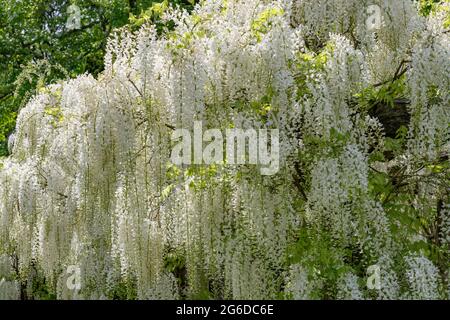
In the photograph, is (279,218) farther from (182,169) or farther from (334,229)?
(182,169)

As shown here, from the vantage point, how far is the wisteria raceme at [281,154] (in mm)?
4652

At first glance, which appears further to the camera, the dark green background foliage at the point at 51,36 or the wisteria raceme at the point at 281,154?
the dark green background foliage at the point at 51,36

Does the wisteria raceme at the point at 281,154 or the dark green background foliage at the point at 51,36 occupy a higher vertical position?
the dark green background foliage at the point at 51,36

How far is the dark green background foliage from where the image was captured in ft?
37.2

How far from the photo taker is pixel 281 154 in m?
4.63

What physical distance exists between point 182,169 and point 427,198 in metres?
1.97

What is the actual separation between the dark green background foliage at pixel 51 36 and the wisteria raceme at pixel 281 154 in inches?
244

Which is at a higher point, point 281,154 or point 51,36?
point 51,36

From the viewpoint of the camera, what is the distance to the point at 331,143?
468cm

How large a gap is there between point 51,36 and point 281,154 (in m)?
8.09

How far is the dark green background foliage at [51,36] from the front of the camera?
11336 mm

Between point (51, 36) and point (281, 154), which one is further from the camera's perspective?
point (51, 36)

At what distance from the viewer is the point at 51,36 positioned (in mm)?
11711
